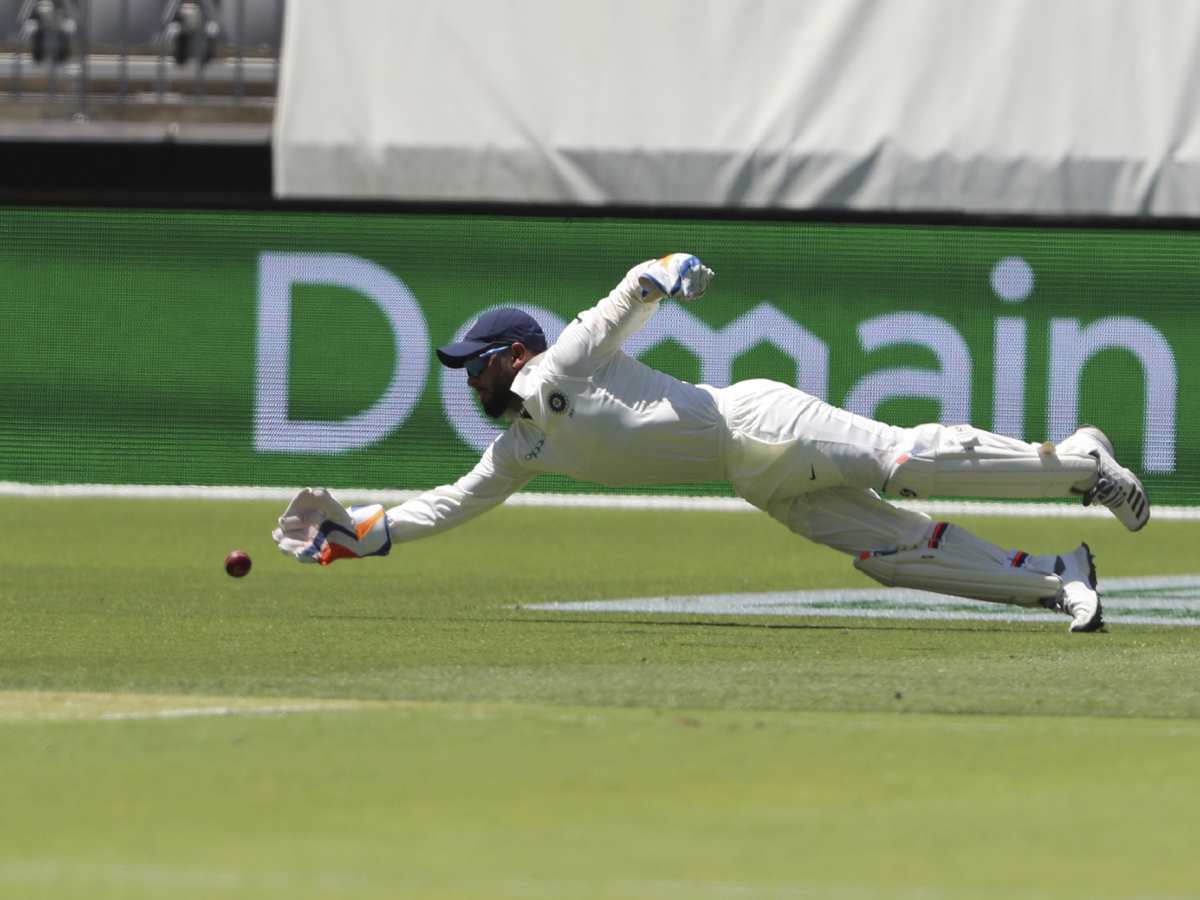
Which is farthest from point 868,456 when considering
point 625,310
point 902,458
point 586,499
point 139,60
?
point 139,60

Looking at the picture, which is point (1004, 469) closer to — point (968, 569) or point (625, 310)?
point (968, 569)

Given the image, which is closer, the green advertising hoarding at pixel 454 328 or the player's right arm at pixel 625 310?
the player's right arm at pixel 625 310

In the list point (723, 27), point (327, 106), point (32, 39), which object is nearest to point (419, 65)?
point (327, 106)

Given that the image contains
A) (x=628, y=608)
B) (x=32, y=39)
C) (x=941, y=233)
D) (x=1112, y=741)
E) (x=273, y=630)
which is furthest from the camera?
(x=32, y=39)

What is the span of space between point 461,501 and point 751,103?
8042mm

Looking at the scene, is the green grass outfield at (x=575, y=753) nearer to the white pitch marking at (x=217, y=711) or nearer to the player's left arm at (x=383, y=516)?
the white pitch marking at (x=217, y=711)

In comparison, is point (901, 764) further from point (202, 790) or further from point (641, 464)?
point (641, 464)

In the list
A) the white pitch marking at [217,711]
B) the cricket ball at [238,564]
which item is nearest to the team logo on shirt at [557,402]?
the cricket ball at [238,564]

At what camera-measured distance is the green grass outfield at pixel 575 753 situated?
2.82 meters

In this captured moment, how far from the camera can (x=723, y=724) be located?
4145mm

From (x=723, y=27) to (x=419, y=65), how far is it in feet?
7.80

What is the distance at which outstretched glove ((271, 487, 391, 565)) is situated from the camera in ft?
21.7

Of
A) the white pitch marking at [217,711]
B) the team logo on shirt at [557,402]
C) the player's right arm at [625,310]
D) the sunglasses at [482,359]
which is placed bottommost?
the white pitch marking at [217,711]

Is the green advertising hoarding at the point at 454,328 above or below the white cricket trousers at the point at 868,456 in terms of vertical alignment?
below
